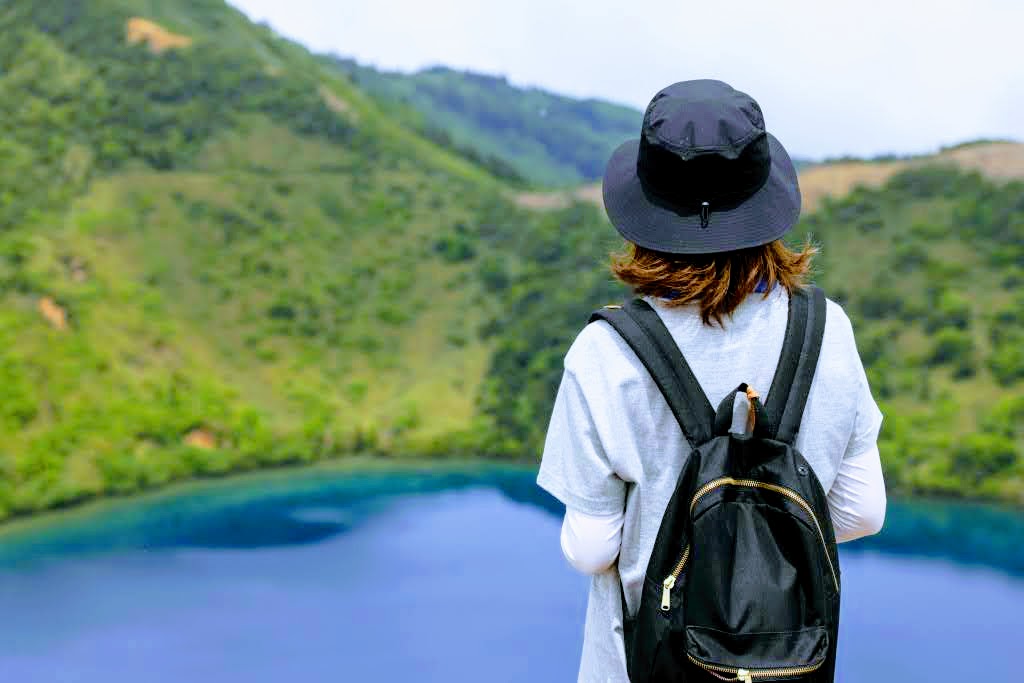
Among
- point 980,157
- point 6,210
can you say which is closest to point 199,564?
point 6,210

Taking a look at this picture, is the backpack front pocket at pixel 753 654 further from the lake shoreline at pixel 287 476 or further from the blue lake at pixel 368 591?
the lake shoreline at pixel 287 476

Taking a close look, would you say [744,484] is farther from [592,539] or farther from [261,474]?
[261,474]

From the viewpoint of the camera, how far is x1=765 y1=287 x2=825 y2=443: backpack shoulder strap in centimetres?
156

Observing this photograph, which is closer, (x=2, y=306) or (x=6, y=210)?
(x=2, y=306)

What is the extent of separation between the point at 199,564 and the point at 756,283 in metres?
12.3

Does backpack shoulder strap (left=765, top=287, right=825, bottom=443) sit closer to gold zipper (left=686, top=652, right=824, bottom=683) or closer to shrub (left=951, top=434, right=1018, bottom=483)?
gold zipper (left=686, top=652, right=824, bottom=683)

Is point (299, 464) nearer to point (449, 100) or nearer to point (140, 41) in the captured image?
point (140, 41)

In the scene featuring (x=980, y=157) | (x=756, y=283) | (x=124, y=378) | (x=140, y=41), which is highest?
(x=140, y=41)

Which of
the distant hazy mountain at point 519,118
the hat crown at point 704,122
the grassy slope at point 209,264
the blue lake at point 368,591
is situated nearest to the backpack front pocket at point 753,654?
the hat crown at point 704,122

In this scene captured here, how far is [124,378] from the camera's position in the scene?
16.8 m

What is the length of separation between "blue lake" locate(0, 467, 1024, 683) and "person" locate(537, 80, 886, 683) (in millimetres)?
8452

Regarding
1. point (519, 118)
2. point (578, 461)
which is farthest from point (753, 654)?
point (519, 118)

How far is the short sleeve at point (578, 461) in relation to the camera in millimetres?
1555

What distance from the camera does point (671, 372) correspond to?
1.54 meters
